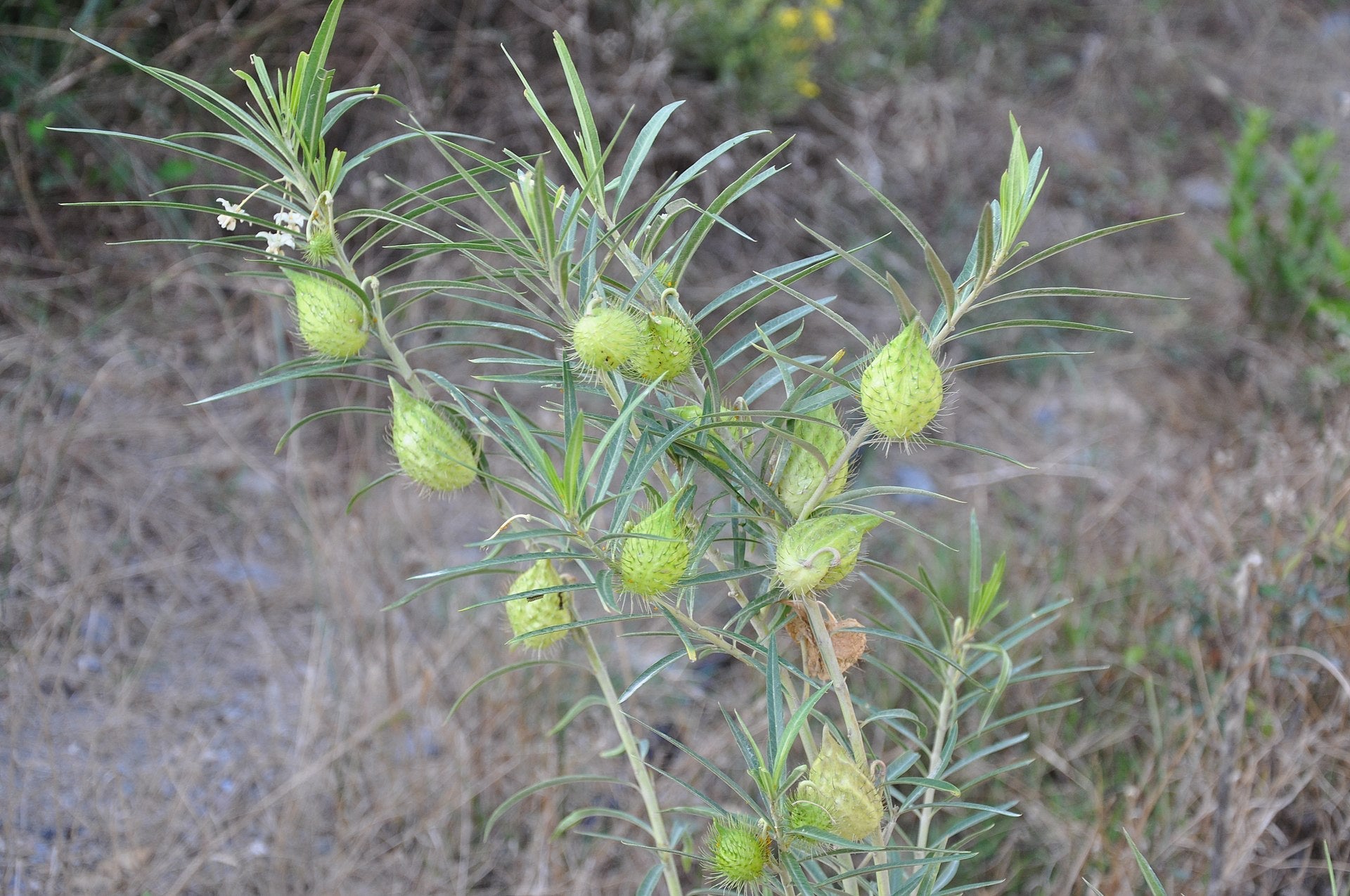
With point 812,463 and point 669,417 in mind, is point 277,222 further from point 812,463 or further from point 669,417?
point 812,463

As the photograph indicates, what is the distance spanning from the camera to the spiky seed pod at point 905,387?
0.67m

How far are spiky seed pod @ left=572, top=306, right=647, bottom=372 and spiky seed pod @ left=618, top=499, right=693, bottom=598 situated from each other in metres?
0.11

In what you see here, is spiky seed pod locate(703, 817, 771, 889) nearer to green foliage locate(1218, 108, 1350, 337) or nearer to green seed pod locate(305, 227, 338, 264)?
green seed pod locate(305, 227, 338, 264)

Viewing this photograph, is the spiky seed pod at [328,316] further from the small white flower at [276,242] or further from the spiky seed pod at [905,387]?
the spiky seed pod at [905,387]

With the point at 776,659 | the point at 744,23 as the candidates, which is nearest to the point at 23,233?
the point at 744,23

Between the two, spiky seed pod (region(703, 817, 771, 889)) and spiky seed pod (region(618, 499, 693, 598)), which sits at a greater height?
spiky seed pod (region(618, 499, 693, 598))

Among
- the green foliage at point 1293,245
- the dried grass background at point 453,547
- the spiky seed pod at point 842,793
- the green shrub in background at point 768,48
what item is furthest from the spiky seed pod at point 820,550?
the green foliage at point 1293,245

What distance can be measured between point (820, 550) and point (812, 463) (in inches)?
3.2

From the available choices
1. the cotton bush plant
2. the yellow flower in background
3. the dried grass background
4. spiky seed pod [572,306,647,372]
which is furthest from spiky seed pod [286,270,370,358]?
the yellow flower in background

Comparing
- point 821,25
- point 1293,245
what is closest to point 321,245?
point 821,25

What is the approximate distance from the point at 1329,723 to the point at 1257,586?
374 millimetres

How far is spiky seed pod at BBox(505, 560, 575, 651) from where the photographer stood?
0.86m

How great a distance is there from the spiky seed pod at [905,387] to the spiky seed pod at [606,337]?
172 millimetres

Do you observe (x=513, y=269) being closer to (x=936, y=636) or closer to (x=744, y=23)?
(x=936, y=636)
